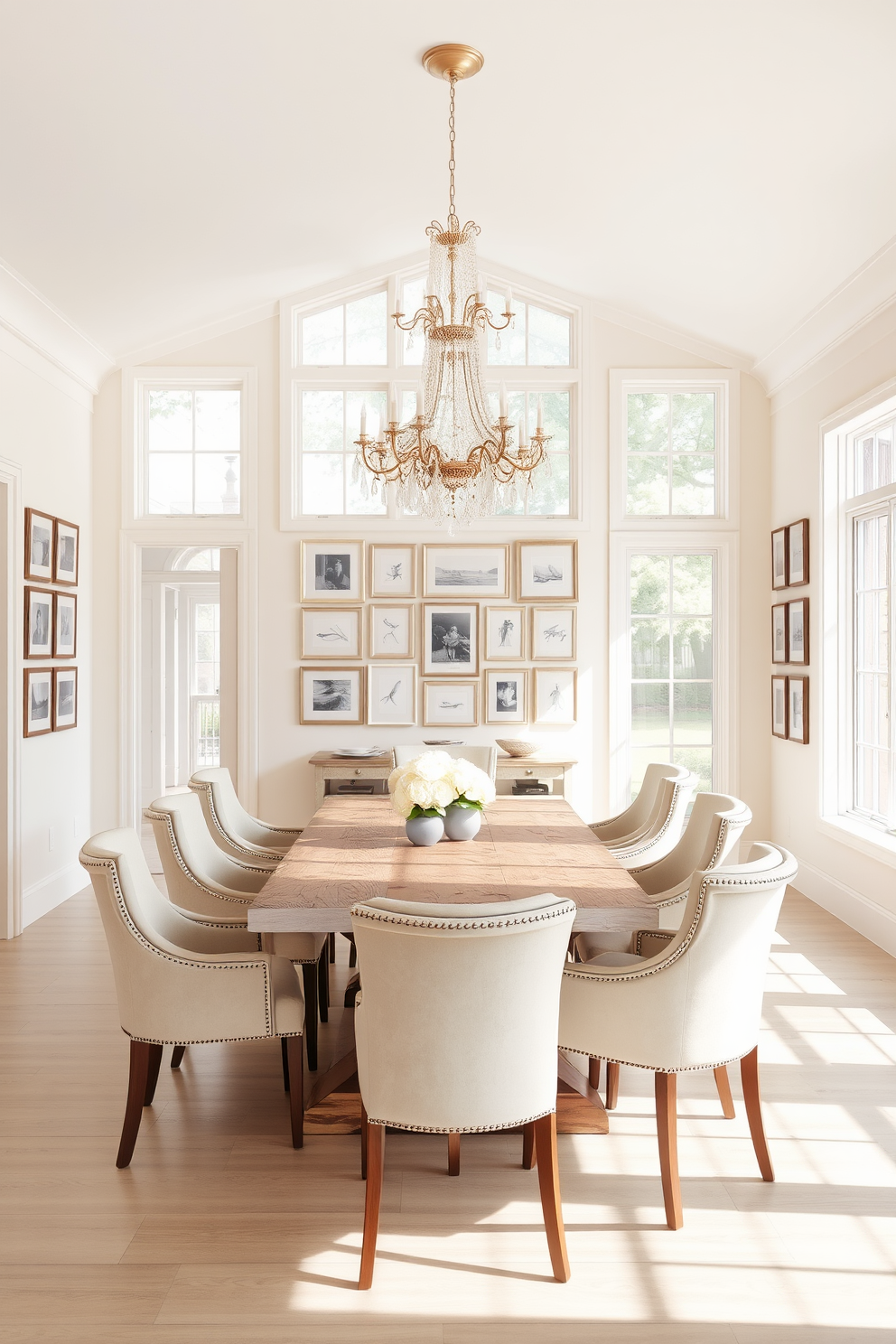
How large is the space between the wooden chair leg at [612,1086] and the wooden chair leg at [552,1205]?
905 mm

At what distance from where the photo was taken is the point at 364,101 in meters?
4.39

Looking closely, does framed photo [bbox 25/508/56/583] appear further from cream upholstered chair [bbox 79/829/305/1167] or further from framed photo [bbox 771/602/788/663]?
framed photo [bbox 771/602/788/663]

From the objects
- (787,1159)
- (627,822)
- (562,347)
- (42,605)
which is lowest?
(787,1159)

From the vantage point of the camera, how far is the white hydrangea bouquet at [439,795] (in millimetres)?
3375

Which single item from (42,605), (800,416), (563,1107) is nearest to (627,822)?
(563,1107)

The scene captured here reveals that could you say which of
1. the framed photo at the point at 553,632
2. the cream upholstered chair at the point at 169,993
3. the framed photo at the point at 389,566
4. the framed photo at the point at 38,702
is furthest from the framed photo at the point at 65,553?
the cream upholstered chair at the point at 169,993

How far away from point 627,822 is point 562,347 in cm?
352

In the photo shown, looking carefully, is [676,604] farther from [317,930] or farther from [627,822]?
[317,930]

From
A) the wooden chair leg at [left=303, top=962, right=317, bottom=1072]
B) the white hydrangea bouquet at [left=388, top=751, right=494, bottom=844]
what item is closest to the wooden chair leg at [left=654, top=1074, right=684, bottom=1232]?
the white hydrangea bouquet at [left=388, top=751, right=494, bottom=844]

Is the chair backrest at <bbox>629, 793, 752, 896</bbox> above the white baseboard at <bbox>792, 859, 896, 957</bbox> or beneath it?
above

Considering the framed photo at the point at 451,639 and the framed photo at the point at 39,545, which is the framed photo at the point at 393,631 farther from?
the framed photo at the point at 39,545

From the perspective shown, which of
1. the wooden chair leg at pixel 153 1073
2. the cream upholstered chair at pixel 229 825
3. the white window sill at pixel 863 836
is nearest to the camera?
the wooden chair leg at pixel 153 1073

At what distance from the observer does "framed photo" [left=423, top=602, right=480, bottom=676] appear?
21.1ft

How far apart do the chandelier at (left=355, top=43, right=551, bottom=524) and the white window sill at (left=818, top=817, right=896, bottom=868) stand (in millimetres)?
2555
